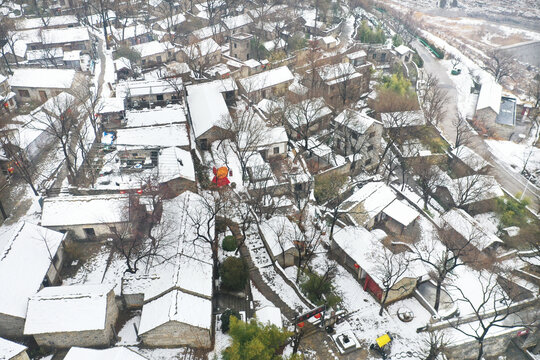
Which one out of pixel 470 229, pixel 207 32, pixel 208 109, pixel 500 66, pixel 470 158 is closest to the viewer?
pixel 470 229

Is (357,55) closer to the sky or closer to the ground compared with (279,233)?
closer to the sky

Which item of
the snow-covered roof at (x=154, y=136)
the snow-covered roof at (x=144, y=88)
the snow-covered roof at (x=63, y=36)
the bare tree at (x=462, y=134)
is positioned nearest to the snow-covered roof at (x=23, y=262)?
the snow-covered roof at (x=154, y=136)

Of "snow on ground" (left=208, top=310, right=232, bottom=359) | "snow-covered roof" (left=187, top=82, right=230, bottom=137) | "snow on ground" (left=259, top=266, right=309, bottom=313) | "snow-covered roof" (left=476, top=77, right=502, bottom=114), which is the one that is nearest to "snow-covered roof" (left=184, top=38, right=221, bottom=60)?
"snow-covered roof" (left=187, top=82, right=230, bottom=137)

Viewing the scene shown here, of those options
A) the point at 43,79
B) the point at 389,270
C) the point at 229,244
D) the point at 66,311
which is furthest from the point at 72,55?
Result: the point at 389,270

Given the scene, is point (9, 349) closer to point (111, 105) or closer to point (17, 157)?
point (17, 157)

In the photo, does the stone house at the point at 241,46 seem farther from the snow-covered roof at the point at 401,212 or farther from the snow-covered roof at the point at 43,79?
the snow-covered roof at the point at 401,212

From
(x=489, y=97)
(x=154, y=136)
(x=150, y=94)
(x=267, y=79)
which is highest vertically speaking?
(x=150, y=94)

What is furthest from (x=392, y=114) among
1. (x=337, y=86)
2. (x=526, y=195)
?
(x=526, y=195)
